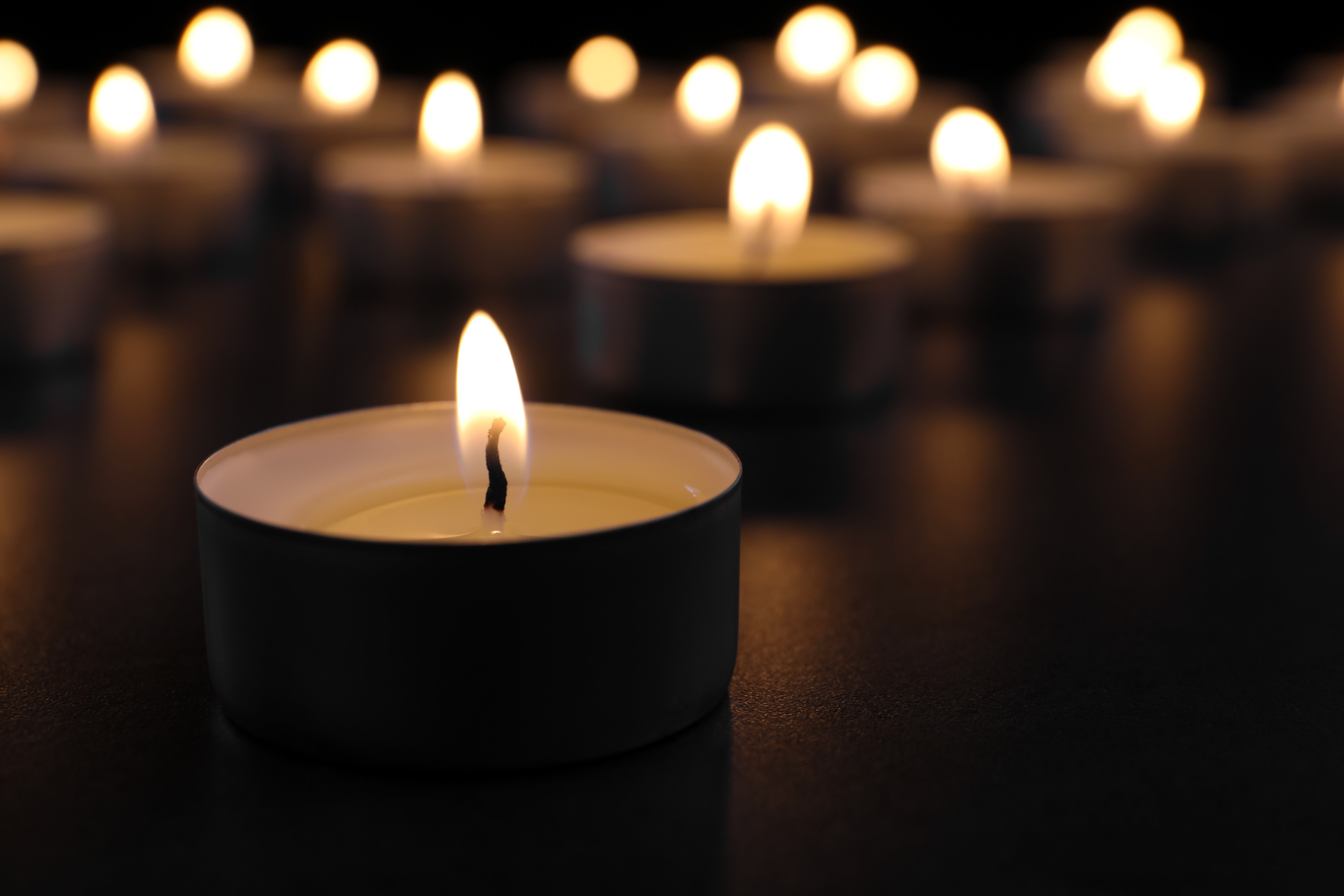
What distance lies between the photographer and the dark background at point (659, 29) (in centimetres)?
311

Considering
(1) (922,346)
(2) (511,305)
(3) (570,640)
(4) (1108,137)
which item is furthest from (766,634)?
(4) (1108,137)

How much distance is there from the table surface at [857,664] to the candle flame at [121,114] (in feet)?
1.66

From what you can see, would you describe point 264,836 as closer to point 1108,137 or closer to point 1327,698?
point 1327,698

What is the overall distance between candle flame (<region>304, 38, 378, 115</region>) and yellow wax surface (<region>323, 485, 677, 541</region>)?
1.57 metres

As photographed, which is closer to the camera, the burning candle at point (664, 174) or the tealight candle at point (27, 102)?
the burning candle at point (664, 174)

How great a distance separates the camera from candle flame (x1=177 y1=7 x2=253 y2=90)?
244cm

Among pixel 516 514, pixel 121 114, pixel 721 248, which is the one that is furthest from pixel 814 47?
pixel 516 514

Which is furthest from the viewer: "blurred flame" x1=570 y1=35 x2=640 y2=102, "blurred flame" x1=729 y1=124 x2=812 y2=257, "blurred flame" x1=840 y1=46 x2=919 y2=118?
"blurred flame" x1=570 y1=35 x2=640 y2=102

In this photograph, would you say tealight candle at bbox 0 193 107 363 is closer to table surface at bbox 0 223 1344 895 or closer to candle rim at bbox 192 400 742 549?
table surface at bbox 0 223 1344 895

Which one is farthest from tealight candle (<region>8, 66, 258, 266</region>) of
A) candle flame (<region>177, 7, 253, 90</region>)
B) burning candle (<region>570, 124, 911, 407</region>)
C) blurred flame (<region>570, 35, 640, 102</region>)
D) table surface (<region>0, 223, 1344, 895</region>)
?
blurred flame (<region>570, 35, 640, 102</region>)

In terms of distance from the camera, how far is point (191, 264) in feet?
5.24

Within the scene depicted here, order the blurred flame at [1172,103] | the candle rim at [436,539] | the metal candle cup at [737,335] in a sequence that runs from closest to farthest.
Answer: the candle rim at [436,539]
the metal candle cup at [737,335]
the blurred flame at [1172,103]

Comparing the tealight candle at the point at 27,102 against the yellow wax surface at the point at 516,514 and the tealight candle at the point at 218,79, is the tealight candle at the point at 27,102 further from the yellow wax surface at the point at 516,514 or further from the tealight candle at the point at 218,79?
the yellow wax surface at the point at 516,514

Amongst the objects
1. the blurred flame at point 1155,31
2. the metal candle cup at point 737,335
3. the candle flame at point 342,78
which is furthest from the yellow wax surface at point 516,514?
the blurred flame at point 1155,31
